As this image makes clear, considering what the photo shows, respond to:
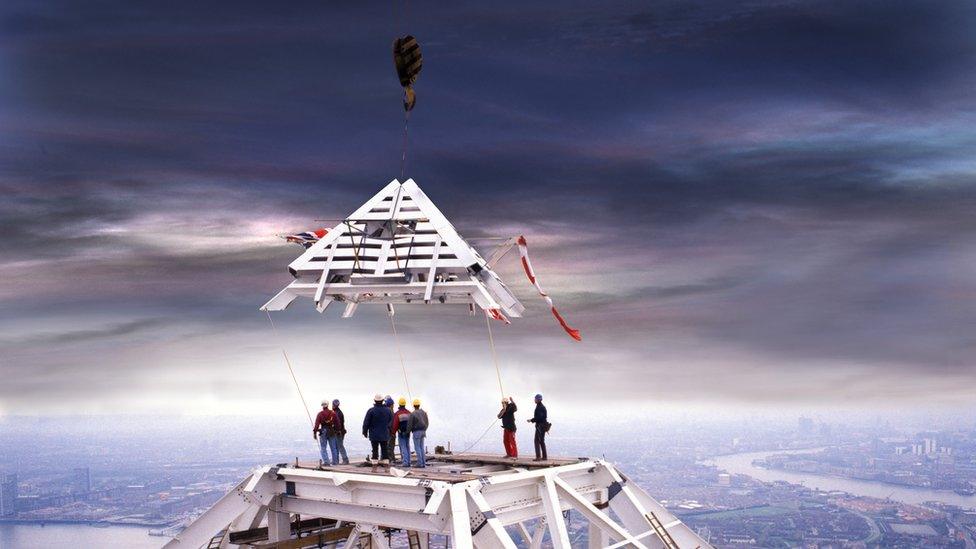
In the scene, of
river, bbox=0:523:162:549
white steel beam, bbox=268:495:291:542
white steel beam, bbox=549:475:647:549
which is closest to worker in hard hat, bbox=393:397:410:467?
white steel beam, bbox=268:495:291:542

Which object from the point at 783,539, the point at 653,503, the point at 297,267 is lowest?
the point at 783,539

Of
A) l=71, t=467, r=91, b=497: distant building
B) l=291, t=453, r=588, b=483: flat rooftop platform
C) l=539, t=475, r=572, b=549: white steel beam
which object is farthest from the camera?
l=71, t=467, r=91, b=497: distant building

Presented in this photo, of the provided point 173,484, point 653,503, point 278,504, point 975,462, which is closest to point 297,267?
point 278,504

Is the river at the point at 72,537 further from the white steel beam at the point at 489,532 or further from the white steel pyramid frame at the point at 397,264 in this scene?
the white steel beam at the point at 489,532

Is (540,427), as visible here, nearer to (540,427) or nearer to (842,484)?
(540,427)

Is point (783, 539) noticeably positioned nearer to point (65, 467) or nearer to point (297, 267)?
point (297, 267)

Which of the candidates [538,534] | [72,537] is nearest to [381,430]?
[538,534]

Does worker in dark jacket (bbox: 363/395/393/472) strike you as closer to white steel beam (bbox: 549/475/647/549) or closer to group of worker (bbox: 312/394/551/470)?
group of worker (bbox: 312/394/551/470)
